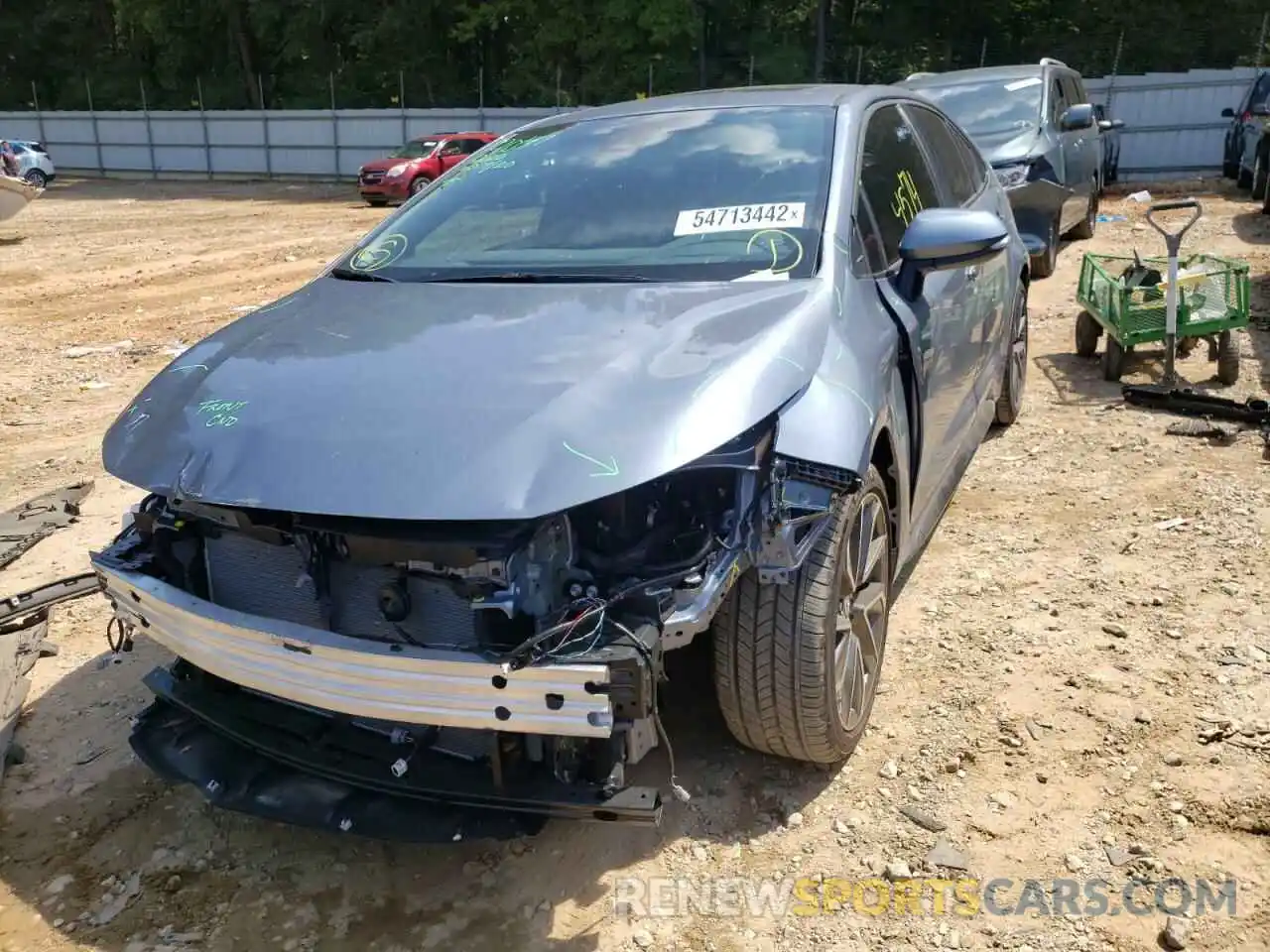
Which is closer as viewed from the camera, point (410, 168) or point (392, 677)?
point (392, 677)

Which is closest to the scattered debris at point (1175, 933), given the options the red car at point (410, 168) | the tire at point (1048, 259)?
the tire at point (1048, 259)

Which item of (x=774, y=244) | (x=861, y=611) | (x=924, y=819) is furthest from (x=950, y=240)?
(x=924, y=819)

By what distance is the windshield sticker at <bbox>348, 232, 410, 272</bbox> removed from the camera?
342 cm

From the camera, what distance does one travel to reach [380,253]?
3.50 metres

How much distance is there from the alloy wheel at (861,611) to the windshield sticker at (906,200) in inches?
43.2

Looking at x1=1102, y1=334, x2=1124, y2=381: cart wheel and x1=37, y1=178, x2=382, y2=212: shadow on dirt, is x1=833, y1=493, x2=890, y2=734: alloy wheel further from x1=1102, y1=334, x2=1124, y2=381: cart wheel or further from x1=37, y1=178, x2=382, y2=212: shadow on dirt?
x1=37, y1=178, x2=382, y2=212: shadow on dirt

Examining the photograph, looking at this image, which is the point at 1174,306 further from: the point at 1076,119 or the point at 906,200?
the point at 1076,119

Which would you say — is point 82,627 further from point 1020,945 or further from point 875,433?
point 1020,945

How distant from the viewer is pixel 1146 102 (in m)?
19.6

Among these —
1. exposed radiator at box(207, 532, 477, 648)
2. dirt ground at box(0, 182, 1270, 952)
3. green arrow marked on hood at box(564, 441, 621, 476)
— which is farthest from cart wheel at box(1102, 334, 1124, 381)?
exposed radiator at box(207, 532, 477, 648)

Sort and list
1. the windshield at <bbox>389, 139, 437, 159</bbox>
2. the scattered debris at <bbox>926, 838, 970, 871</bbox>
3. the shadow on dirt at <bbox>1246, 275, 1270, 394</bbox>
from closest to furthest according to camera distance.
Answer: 1. the scattered debris at <bbox>926, 838, 970, 871</bbox>
2. the shadow on dirt at <bbox>1246, 275, 1270, 394</bbox>
3. the windshield at <bbox>389, 139, 437, 159</bbox>

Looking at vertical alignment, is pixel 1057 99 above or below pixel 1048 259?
above

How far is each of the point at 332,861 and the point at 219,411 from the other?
115cm

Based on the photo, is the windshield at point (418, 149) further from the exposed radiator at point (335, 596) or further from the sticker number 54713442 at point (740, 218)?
the exposed radiator at point (335, 596)
